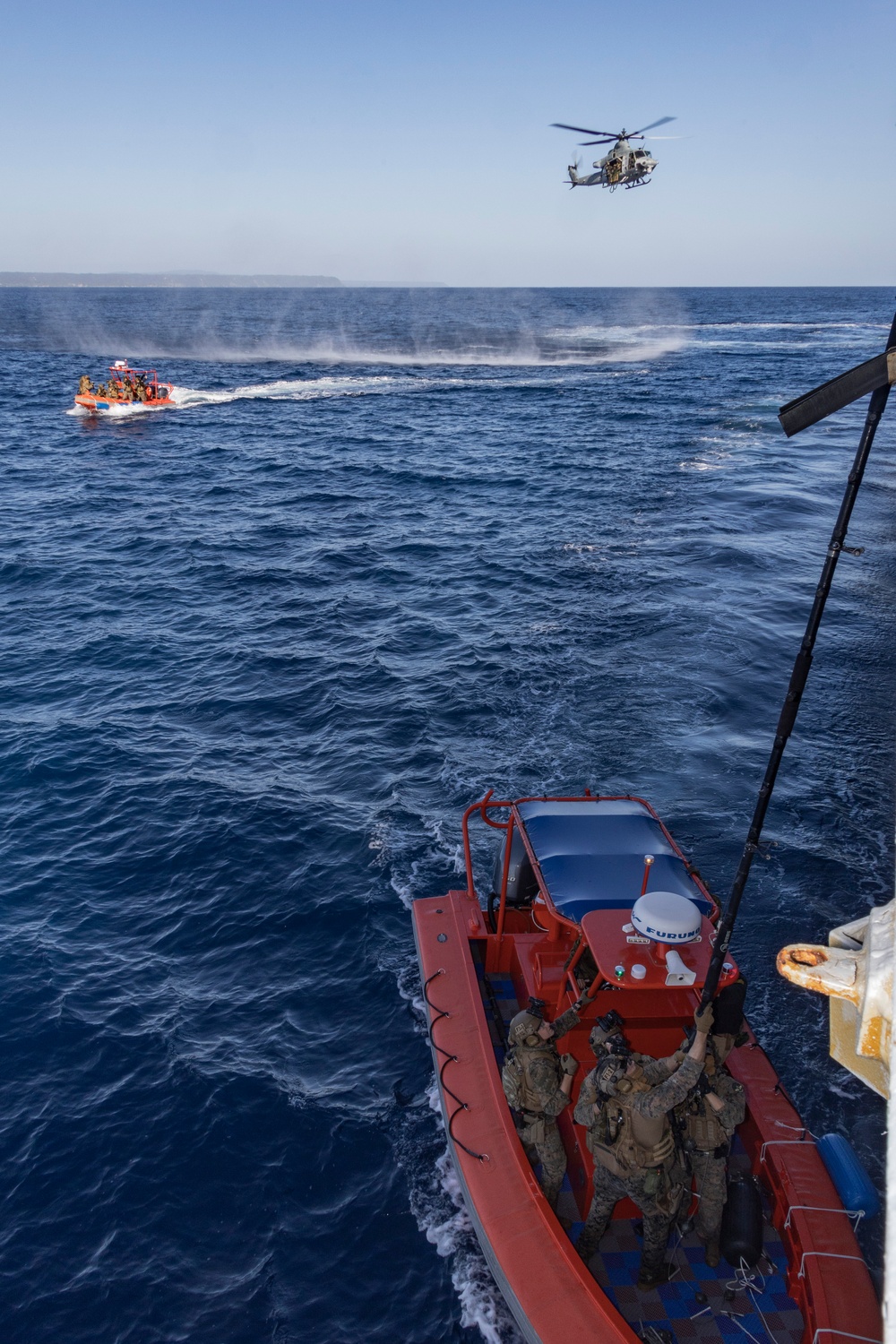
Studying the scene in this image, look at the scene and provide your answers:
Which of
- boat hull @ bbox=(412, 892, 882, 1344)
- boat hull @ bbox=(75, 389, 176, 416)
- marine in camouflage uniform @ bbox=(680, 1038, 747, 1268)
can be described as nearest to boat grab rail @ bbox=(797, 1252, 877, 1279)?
boat hull @ bbox=(412, 892, 882, 1344)

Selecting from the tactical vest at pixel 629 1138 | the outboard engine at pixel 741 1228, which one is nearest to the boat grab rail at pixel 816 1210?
the outboard engine at pixel 741 1228

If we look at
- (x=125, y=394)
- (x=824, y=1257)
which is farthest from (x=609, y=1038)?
(x=125, y=394)

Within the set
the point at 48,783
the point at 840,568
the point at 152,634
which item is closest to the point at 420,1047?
the point at 48,783

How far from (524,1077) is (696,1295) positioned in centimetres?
231

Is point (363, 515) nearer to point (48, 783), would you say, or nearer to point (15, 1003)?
point (48, 783)

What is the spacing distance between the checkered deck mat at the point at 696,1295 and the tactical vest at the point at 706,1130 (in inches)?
51.8

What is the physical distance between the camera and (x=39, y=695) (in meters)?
19.6

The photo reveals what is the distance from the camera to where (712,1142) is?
731 cm

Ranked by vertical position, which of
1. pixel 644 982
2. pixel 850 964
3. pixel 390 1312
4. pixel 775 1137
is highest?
pixel 850 964

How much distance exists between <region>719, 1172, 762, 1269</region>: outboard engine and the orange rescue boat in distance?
54.4m

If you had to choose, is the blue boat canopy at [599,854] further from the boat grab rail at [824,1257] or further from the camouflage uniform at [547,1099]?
the boat grab rail at [824,1257]

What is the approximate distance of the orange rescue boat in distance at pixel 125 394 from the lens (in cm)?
5384

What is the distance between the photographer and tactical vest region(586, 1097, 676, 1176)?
679cm

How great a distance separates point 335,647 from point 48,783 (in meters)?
8.03
